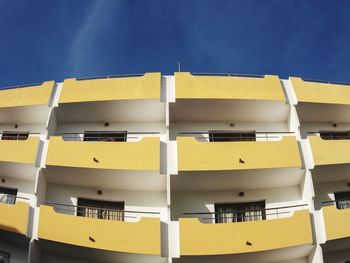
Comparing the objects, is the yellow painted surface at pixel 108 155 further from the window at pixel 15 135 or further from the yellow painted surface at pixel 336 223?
the yellow painted surface at pixel 336 223

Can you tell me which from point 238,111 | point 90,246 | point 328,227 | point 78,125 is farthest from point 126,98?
point 328,227

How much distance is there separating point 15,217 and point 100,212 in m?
3.04

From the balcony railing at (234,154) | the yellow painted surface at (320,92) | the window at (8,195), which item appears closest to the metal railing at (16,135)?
the window at (8,195)

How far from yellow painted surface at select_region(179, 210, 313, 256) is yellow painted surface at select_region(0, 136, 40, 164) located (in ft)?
21.1

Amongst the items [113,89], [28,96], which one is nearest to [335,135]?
[113,89]

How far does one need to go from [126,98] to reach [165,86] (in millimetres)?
1779

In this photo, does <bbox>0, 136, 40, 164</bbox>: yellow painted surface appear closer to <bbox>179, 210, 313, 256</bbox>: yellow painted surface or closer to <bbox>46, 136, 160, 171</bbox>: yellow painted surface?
<bbox>46, 136, 160, 171</bbox>: yellow painted surface

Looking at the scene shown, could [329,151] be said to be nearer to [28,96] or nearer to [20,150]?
[20,150]

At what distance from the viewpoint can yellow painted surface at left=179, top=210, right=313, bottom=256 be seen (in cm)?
1057

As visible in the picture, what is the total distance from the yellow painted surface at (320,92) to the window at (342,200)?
388 cm

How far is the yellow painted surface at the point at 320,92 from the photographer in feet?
44.0

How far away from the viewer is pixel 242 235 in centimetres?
1084

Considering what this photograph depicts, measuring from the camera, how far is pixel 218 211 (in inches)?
496

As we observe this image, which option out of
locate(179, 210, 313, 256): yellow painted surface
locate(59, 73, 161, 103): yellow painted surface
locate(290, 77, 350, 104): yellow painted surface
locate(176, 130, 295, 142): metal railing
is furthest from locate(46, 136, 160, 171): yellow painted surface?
locate(290, 77, 350, 104): yellow painted surface
